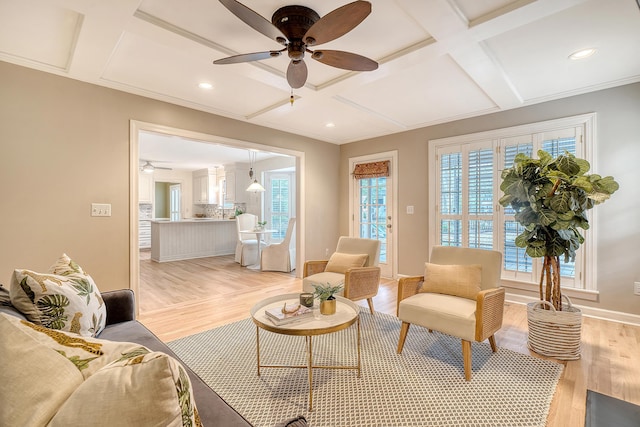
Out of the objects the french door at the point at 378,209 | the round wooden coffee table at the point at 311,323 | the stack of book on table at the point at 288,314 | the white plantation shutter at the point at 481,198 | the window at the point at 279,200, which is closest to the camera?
the round wooden coffee table at the point at 311,323

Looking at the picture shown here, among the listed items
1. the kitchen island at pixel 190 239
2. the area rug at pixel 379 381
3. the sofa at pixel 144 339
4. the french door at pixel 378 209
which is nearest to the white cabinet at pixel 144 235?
the kitchen island at pixel 190 239

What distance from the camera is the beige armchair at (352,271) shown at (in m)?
3.05

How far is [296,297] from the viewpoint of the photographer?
2480mm

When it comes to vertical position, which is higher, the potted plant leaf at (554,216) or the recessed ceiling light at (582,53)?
the recessed ceiling light at (582,53)

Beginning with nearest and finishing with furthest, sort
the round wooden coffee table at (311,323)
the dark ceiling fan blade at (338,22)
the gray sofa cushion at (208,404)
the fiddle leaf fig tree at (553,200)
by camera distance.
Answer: the gray sofa cushion at (208,404) → the dark ceiling fan blade at (338,22) → the round wooden coffee table at (311,323) → the fiddle leaf fig tree at (553,200)

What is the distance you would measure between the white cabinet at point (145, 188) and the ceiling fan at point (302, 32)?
834cm

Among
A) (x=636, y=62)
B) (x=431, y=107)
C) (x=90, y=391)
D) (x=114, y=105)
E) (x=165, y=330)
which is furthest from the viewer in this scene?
(x=431, y=107)

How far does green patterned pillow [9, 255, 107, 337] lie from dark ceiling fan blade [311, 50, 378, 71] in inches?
78.4

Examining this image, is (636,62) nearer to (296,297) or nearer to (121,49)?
(296,297)

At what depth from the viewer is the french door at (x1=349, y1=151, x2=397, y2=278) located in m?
5.07

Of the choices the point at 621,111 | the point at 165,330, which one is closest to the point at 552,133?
the point at 621,111

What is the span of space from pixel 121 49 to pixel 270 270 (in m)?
4.12

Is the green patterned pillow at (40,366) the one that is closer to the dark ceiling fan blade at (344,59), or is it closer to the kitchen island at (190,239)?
the dark ceiling fan blade at (344,59)

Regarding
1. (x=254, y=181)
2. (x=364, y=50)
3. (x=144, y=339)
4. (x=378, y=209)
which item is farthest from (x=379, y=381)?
(x=254, y=181)
